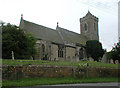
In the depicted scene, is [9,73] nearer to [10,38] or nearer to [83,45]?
[10,38]

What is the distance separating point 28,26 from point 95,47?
2301cm

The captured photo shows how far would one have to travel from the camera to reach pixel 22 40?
2228 centimetres

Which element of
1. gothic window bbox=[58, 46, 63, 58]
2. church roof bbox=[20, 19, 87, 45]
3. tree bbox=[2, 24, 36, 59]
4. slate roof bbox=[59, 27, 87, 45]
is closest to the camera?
tree bbox=[2, 24, 36, 59]

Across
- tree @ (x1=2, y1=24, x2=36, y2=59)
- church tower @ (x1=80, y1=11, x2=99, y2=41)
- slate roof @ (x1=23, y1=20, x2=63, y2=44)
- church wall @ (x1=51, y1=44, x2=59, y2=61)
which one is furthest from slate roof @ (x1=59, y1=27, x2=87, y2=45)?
tree @ (x1=2, y1=24, x2=36, y2=59)

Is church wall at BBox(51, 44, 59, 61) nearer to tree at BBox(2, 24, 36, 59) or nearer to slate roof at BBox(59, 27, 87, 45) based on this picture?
slate roof at BBox(59, 27, 87, 45)

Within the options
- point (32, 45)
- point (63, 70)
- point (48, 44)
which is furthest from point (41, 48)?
point (63, 70)

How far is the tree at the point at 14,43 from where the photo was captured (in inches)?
813

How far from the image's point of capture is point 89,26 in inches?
2009

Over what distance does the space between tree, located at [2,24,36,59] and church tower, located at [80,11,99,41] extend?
106 feet

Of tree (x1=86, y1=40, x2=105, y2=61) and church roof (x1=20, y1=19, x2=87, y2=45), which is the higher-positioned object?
church roof (x1=20, y1=19, x2=87, y2=45)

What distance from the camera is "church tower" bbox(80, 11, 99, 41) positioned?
167 ft

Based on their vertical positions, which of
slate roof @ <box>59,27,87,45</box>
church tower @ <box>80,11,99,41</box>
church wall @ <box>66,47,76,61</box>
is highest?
church tower @ <box>80,11,99,41</box>

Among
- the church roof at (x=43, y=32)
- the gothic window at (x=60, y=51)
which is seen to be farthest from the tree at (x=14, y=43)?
the gothic window at (x=60, y=51)

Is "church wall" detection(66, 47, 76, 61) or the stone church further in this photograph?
"church wall" detection(66, 47, 76, 61)
